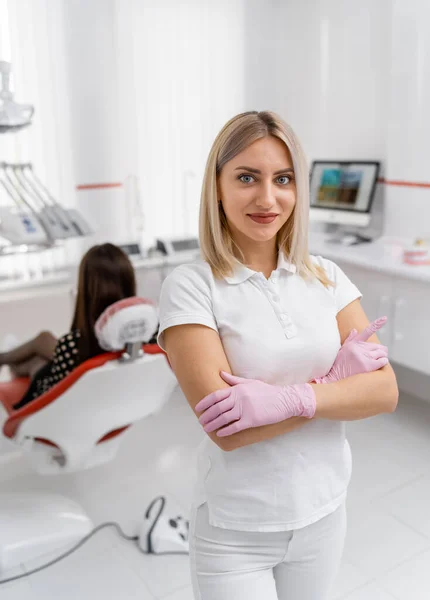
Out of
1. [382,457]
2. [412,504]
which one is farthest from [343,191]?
[412,504]

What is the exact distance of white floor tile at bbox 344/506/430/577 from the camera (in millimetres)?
2135

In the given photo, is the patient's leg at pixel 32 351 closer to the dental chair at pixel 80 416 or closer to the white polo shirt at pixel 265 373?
the dental chair at pixel 80 416

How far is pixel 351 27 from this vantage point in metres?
3.55

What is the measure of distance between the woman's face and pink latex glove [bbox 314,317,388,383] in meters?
0.26

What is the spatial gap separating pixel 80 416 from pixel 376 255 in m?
1.83

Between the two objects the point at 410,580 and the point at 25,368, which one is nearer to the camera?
the point at 410,580

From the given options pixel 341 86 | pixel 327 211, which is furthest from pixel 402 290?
pixel 341 86

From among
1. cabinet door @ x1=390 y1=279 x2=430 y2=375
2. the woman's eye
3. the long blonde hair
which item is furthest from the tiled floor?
the woman's eye

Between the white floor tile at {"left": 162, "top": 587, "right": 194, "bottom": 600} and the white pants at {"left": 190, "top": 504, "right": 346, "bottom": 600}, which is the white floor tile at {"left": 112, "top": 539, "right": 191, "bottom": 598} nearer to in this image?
the white floor tile at {"left": 162, "top": 587, "right": 194, "bottom": 600}

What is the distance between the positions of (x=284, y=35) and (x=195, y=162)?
3.44 feet

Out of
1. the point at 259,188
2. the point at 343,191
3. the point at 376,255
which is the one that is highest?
the point at 259,188

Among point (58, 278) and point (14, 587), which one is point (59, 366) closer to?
point (14, 587)

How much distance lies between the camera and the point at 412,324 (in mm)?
2928

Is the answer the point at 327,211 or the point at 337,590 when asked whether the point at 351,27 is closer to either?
the point at 327,211
